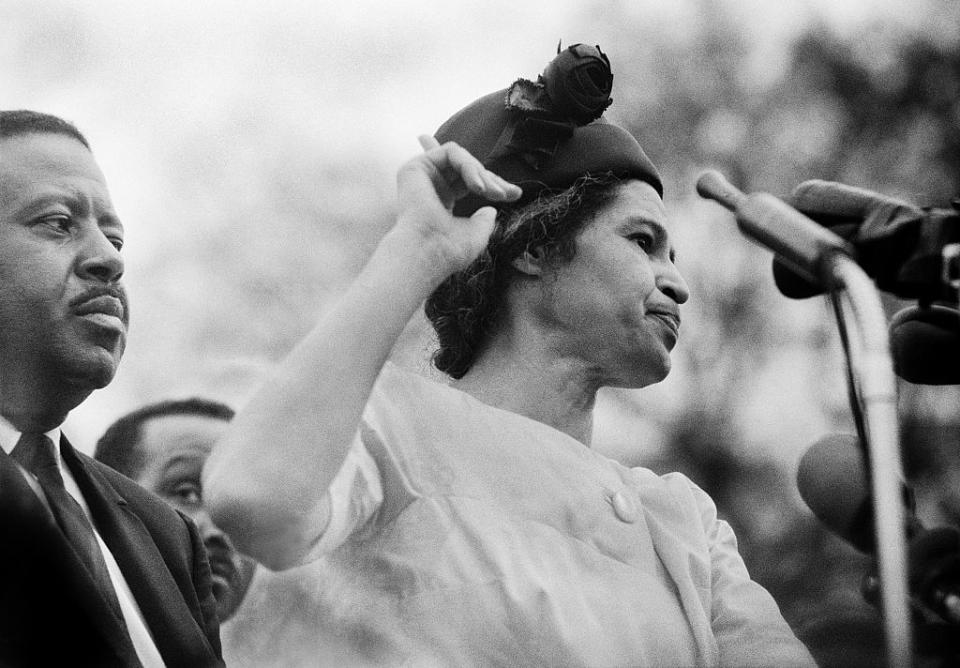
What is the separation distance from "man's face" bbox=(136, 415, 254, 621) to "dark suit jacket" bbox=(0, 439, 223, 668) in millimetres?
803

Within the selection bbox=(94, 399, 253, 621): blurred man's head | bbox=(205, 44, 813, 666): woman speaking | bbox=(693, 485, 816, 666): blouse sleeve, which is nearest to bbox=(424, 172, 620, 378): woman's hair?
bbox=(205, 44, 813, 666): woman speaking

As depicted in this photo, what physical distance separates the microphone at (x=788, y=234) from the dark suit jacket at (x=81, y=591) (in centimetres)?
109

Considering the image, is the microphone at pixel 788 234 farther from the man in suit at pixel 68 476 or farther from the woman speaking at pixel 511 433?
the man in suit at pixel 68 476

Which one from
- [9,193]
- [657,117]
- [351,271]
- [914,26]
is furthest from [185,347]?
[914,26]

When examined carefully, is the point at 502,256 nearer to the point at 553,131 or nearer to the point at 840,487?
the point at 553,131

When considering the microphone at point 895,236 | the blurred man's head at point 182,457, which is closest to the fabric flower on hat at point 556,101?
the microphone at point 895,236

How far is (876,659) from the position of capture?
4.31m

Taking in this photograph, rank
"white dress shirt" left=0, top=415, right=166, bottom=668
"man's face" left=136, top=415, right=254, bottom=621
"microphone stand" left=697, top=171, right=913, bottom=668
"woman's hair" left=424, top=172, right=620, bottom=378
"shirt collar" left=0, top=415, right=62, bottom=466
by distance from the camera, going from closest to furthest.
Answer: "microphone stand" left=697, top=171, right=913, bottom=668 < "white dress shirt" left=0, top=415, right=166, bottom=668 < "shirt collar" left=0, top=415, right=62, bottom=466 < "woman's hair" left=424, top=172, right=620, bottom=378 < "man's face" left=136, top=415, right=254, bottom=621

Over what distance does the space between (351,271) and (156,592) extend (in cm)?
567

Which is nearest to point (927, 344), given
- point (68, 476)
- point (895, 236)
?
point (895, 236)

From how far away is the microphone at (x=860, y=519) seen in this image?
1.65 m

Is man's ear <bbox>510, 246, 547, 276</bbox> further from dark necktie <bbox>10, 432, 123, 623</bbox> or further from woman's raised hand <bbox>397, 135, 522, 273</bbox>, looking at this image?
dark necktie <bbox>10, 432, 123, 623</bbox>

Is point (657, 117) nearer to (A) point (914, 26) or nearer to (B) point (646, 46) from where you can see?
(B) point (646, 46)

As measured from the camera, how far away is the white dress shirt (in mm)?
2195
